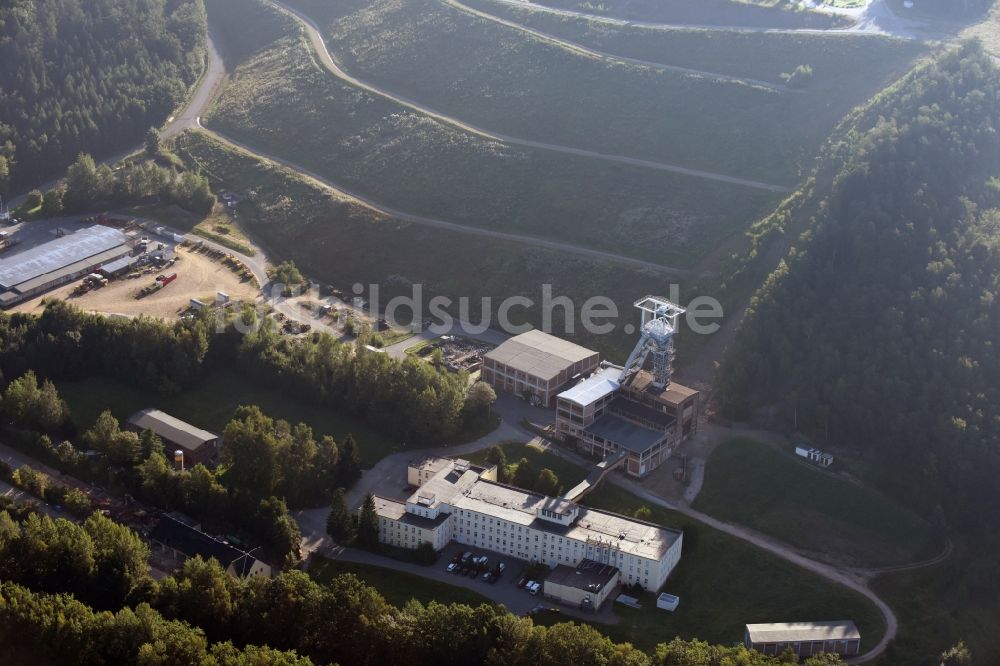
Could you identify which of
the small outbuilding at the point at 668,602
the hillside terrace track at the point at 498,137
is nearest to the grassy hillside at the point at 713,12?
the hillside terrace track at the point at 498,137

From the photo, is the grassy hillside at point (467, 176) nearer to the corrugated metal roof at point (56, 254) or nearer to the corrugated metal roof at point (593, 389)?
the corrugated metal roof at point (593, 389)

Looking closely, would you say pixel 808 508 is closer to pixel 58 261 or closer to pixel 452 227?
pixel 452 227

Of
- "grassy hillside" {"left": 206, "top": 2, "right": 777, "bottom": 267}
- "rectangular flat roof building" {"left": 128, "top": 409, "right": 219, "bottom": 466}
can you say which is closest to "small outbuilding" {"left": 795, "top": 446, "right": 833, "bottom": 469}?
"grassy hillside" {"left": 206, "top": 2, "right": 777, "bottom": 267}

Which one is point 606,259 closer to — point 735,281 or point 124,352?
point 735,281

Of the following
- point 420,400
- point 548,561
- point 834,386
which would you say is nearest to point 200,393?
point 420,400

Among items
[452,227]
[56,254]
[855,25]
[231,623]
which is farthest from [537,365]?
[855,25]

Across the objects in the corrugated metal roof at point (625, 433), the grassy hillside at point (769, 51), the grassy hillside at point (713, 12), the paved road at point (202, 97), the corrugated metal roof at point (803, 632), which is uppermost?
the grassy hillside at point (713, 12)

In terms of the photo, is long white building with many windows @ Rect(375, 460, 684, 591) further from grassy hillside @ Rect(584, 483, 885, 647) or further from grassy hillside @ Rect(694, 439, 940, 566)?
grassy hillside @ Rect(694, 439, 940, 566)
